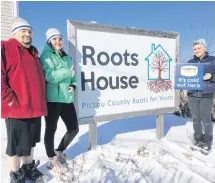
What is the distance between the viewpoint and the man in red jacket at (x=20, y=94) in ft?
9.04

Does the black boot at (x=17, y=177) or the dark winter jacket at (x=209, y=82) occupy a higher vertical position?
the dark winter jacket at (x=209, y=82)

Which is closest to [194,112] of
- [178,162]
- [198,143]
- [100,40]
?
[198,143]

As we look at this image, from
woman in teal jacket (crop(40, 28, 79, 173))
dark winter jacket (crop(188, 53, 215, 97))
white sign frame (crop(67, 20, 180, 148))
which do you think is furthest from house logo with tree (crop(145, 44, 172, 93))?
woman in teal jacket (crop(40, 28, 79, 173))

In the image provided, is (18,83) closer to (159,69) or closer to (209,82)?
(159,69)

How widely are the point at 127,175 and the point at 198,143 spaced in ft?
5.91

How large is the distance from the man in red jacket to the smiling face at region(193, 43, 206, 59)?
253 cm

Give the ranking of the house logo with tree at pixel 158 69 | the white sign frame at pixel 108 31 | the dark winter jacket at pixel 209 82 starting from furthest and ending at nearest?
the house logo with tree at pixel 158 69, the dark winter jacket at pixel 209 82, the white sign frame at pixel 108 31

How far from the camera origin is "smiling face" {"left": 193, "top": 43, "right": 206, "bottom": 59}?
14.5ft

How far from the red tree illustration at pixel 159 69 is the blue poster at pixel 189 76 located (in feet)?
0.92

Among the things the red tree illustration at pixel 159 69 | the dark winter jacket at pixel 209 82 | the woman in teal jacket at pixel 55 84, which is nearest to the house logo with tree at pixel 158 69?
the red tree illustration at pixel 159 69

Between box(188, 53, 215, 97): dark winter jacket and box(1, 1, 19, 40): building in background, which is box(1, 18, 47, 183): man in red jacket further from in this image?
box(1, 1, 19, 40): building in background

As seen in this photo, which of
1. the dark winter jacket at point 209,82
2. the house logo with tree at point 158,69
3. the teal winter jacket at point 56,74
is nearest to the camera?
the teal winter jacket at point 56,74

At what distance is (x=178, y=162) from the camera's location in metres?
3.94

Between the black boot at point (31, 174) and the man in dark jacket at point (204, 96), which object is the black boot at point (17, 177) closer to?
the black boot at point (31, 174)
